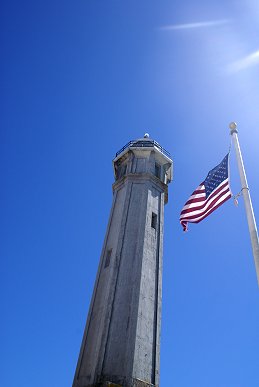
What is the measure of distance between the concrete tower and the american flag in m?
7.77

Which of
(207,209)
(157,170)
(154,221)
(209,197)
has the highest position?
(157,170)

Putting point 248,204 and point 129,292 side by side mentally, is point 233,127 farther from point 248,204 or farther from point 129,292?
point 129,292

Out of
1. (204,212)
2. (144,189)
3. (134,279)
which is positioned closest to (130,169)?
(144,189)

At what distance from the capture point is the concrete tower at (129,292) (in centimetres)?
2083

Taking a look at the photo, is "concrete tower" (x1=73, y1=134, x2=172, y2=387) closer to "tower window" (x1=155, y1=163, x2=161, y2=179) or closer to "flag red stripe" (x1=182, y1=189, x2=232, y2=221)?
"tower window" (x1=155, y1=163, x2=161, y2=179)

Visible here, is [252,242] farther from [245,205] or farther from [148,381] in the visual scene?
[148,381]

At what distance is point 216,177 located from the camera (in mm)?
17188

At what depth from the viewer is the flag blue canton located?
55.1 feet

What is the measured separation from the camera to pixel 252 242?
13.7 metres

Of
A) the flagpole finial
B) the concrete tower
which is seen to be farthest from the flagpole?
the concrete tower

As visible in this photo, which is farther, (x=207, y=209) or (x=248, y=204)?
(x=207, y=209)

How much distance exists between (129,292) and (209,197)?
1022 centimetres

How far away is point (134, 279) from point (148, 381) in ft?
20.8

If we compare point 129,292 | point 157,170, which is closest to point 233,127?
point 129,292
